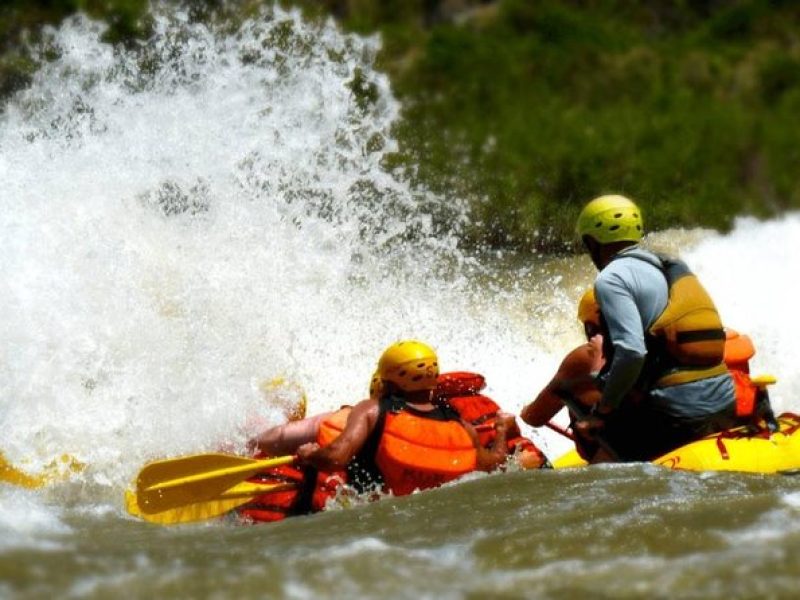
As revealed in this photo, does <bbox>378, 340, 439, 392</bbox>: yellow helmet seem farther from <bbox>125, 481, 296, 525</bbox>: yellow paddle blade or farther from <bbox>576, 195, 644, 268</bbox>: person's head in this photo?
<bbox>576, 195, 644, 268</bbox>: person's head

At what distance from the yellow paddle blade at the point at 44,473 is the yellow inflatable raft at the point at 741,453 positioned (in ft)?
7.68

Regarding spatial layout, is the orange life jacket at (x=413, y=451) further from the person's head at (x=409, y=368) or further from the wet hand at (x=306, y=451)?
the wet hand at (x=306, y=451)

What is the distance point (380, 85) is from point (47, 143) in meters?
5.07

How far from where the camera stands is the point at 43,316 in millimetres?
6371

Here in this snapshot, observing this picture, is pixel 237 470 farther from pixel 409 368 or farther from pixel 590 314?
pixel 590 314

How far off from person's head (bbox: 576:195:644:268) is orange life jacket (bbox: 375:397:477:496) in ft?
2.87

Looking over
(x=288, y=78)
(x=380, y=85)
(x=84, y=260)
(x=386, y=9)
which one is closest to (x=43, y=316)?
(x=84, y=260)

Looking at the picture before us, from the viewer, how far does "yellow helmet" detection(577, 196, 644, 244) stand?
5082 millimetres

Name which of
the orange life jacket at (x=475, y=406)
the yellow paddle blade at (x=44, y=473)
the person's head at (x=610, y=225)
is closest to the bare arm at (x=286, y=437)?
the orange life jacket at (x=475, y=406)

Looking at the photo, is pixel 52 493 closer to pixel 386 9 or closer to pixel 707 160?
pixel 707 160

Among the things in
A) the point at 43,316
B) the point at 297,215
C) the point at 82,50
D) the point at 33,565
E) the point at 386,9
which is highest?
the point at 386,9

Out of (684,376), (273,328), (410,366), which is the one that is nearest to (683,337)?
(684,376)

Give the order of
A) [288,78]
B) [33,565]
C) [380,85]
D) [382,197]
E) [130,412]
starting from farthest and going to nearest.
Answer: [380,85], [382,197], [288,78], [130,412], [33,565]

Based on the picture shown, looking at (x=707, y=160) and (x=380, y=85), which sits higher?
(x=380, y=85)
